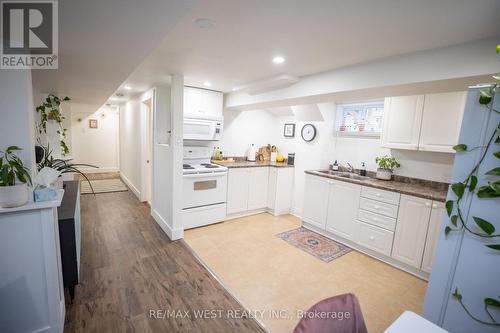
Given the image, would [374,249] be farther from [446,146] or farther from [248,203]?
[248,203]

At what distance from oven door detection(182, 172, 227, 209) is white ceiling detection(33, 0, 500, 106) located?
1.69 m

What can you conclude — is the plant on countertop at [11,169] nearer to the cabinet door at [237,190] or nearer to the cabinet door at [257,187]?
the cabinet door at [237,190]

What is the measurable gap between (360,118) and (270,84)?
70.7 inches

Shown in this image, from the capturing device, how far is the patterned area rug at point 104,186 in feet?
17.8

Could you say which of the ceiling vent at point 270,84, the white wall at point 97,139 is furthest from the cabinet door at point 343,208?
the white wall at point 97,139

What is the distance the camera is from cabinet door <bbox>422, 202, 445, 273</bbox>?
243 centimetres

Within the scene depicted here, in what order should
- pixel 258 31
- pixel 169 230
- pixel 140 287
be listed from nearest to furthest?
1. pixel 258 31
2. pixel 140 287
3. pixel 169 230

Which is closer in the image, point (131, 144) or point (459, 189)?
point (459, 189)

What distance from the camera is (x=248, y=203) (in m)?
4.29

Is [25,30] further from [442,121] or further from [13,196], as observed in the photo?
[442,121]

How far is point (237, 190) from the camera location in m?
4.11

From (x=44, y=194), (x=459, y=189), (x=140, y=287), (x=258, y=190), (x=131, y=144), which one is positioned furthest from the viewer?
(x=131, y=144)

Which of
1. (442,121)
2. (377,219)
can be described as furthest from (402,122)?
(377,219)

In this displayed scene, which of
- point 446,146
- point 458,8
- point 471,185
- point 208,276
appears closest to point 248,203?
point 208,276
